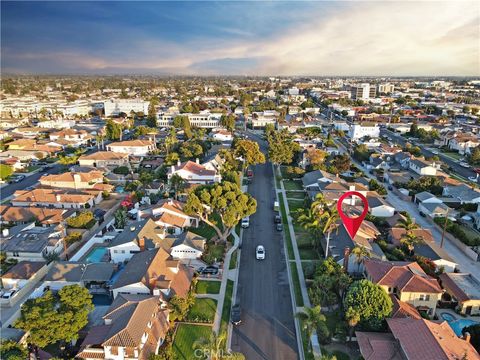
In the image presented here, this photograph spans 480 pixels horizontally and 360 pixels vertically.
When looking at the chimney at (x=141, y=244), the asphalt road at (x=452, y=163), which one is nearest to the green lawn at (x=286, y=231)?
the chimney at (x=141, y=244)

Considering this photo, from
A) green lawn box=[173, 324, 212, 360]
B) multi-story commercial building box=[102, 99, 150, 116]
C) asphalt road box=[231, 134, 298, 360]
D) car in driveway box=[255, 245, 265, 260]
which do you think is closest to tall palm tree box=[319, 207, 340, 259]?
asphalt road box=[231, 134, 298, 360]

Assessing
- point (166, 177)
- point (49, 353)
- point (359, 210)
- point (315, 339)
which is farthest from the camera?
point (166, 177)

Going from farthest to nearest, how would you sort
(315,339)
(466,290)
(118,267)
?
(118,267) < (466,290) < (315,339)

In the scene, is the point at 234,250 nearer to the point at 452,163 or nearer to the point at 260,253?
the point at 260,253

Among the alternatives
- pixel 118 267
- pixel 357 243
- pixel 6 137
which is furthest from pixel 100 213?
pixel 6 137

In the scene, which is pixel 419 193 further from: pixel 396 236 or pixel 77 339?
pixel 77 339

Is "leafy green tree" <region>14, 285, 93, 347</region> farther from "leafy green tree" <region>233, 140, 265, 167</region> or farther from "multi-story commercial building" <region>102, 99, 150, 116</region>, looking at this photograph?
"multi-story commercial building" <region>102, 99, 150, 116</region>

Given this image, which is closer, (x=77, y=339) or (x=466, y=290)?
(x=77, y=339)
